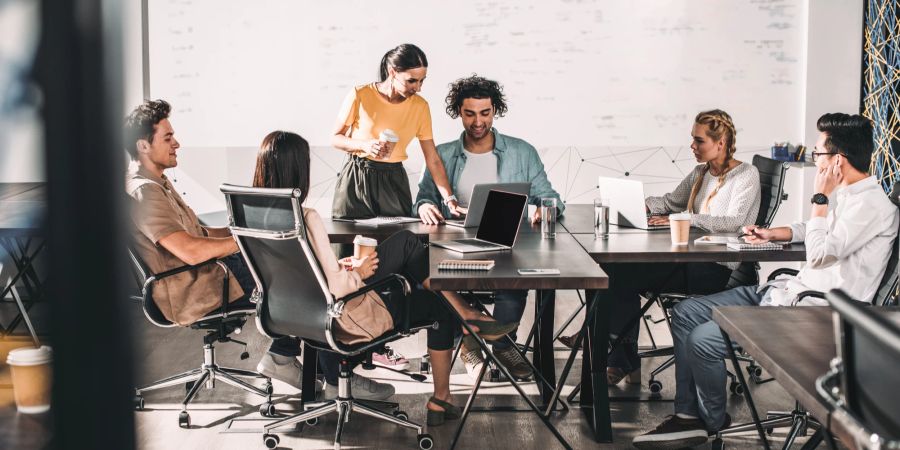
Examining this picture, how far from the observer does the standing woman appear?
426 cm

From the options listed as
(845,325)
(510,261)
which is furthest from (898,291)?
(845,325)

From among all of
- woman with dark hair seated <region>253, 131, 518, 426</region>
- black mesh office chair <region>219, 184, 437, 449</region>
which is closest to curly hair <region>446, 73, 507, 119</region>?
woman with dark hair seated <region>253, 131, 518, 426</region>

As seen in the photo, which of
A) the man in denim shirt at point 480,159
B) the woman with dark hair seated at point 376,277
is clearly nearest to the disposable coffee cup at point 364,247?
the woman with dark hair seated at point 376,277

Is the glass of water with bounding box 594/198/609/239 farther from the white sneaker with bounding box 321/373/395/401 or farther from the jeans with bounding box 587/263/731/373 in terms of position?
the white sneaker with bounding box 321/373/395/401

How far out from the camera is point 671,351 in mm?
4031

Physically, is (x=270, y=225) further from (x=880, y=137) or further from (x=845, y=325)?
(x=880, y=137)

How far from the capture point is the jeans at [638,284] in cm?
391

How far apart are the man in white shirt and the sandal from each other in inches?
29.7

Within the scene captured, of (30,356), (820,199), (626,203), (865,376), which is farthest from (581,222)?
(30,356)

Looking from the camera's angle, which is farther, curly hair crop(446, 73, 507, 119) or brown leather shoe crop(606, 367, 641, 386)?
curly hair crop(446, 73, 507, 119)

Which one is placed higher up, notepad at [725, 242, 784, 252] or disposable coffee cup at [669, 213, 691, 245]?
disposable coffee cup at [669, 213, 691, 245]

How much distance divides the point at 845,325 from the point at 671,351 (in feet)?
9.03

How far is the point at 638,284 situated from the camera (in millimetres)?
3918

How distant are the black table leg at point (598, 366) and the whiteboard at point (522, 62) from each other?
316 cm
